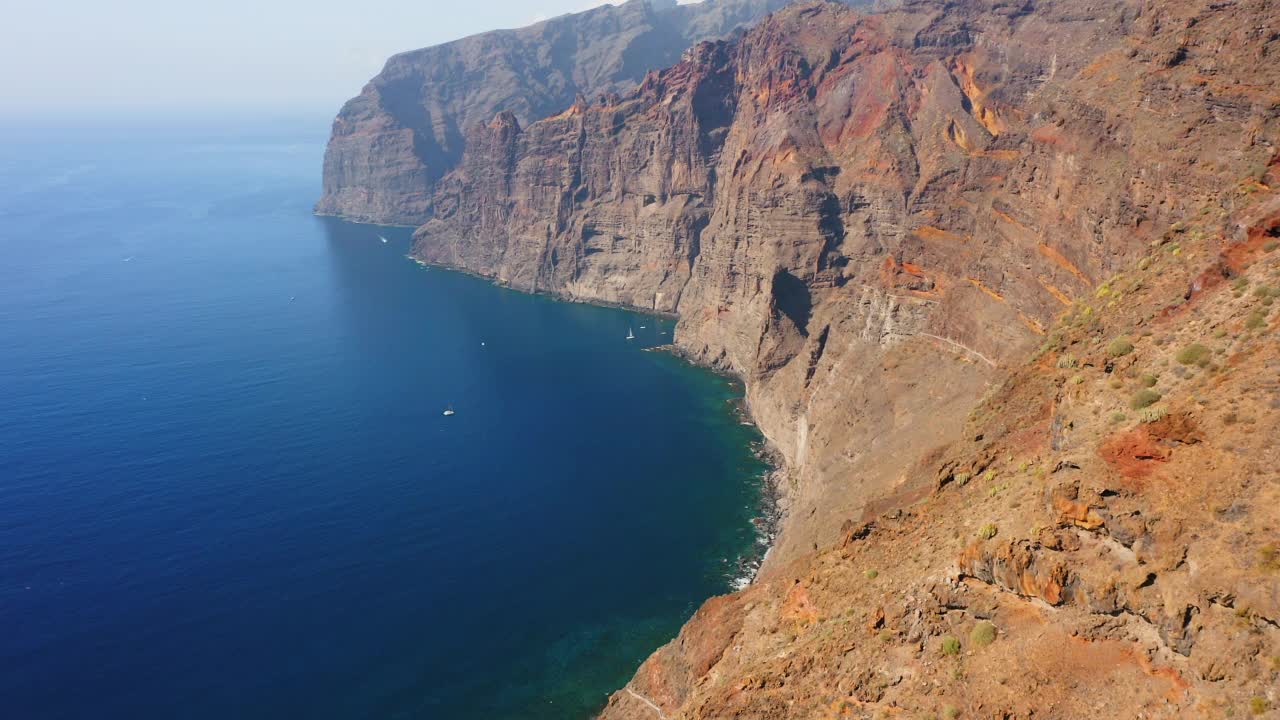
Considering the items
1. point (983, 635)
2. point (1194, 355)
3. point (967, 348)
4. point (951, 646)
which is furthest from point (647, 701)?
point (967, 348)

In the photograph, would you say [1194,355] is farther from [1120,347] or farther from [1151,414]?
[1120,347]

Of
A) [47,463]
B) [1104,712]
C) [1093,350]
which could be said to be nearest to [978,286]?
[1093,350]

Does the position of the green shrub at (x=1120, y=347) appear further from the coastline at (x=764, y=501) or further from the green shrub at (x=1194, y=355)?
the coastline at (x=764, y=501)

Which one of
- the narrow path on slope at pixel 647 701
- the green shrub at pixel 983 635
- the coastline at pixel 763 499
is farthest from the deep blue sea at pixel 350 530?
the green shrub at pixel 983 635

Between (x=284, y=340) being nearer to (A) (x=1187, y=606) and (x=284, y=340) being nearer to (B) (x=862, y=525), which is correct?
(B) (x=862, y=525)

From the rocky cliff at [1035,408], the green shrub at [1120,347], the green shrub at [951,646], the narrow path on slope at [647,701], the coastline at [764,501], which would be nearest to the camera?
the rocky cliff at [1035,408]

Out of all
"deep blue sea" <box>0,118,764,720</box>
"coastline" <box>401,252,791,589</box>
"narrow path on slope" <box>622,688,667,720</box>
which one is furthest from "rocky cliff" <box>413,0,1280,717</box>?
"deep blue sea" <box>0,118,764,720</box>

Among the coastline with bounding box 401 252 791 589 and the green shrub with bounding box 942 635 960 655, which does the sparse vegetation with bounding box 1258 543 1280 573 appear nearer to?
the green shrub with bounding box 942 635 960 655
